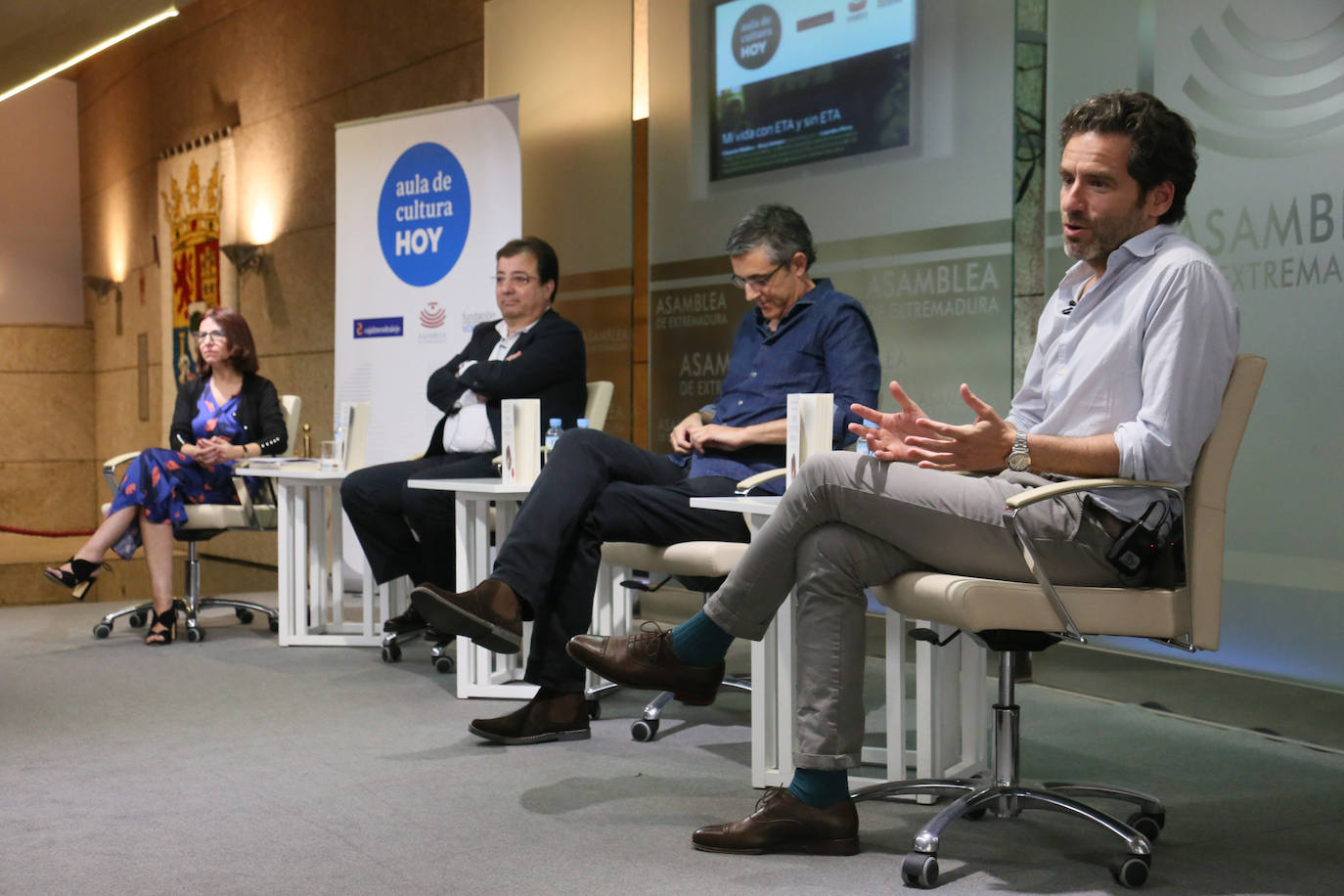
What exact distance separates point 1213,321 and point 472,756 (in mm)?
1891

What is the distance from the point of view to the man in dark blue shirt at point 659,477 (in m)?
3.01

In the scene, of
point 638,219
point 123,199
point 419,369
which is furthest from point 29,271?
point 638,219

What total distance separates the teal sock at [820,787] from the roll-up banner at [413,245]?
4036 mm

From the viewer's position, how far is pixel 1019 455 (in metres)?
2.20

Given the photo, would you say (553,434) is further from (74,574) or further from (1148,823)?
(74,574)

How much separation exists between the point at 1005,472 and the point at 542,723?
1.45 metres

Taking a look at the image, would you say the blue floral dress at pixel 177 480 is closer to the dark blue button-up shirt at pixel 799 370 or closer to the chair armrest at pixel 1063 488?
the dark blue button-up shirt at pixel 799 370

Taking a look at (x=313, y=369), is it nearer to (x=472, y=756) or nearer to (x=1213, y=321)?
(x=472, y=756)

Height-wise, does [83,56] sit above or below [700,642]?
above

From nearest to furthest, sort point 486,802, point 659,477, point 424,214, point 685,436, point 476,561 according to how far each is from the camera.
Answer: point 486,802 → point 659,477 → point 685,436 → point 476,561 → point 424,214

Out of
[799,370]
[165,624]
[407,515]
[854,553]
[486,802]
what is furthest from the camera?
[165,624]

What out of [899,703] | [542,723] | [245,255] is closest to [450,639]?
[542,723]

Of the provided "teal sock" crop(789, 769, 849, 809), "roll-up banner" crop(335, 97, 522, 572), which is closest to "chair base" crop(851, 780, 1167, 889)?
"teal sock" crop(789, 769, 849, 809)

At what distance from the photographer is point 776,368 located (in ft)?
11.5
